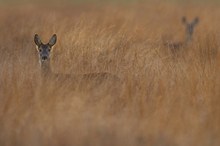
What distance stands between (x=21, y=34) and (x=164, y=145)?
22.5ft

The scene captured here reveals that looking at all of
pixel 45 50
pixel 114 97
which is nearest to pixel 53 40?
pixel 45 50

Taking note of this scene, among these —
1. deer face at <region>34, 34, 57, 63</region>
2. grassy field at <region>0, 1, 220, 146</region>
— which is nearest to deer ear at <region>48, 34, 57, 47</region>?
deer face at <region>34, 34, 57, 63</region>

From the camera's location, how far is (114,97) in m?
6.80

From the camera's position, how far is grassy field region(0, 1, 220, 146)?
18.8ft

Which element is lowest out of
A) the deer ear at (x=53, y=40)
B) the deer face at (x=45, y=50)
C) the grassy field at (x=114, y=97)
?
the grassy field at (x=114, y=97)

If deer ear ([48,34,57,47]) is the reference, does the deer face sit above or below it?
below

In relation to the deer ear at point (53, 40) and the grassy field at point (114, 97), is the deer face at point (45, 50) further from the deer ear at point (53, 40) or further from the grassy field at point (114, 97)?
the grassy field at point (114, 97)

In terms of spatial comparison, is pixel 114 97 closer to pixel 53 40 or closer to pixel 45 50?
pixel 45 50

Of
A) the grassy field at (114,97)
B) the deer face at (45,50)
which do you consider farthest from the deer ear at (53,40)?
the grassy field at (114,97)

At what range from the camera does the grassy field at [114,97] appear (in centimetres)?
572

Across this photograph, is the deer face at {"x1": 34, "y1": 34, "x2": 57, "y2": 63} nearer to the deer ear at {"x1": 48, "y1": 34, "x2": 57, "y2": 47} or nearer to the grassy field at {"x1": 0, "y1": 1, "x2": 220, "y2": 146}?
the deer ear at {"x1": 48, "y1": 34, "x2": 57, "y2": 47}

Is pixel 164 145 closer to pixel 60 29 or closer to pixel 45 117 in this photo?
pixel 45 117

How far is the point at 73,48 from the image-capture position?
347 inches

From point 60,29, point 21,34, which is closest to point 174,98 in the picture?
point 60,29
